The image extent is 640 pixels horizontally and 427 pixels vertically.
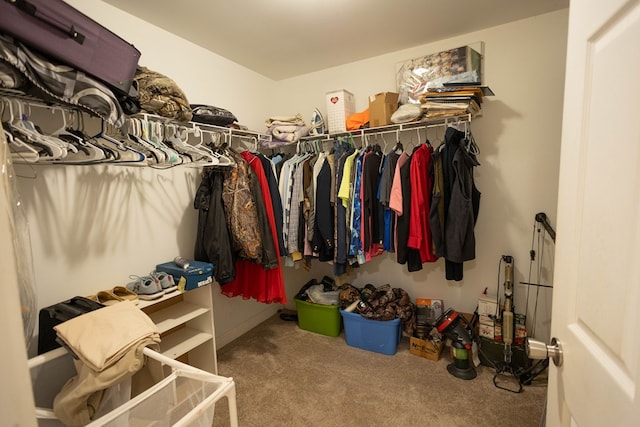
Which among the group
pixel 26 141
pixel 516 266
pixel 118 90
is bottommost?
pixel 516 266

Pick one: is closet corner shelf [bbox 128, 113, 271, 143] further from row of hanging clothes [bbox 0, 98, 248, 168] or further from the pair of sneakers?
the pair of sneakers

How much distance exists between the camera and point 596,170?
592mm

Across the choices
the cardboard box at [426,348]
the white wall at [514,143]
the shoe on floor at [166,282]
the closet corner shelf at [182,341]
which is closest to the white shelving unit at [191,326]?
the closet corner shelf at [182,341]

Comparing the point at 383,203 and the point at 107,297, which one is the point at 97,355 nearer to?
the point at 107,297

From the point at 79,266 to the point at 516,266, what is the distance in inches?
120

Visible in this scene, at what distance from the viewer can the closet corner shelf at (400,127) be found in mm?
2187

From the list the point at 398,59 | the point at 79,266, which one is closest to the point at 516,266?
the point at 398,59

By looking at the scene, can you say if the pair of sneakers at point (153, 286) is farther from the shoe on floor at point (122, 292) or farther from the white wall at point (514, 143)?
the white wall at point (514, 143)

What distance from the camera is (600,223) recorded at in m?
0.58

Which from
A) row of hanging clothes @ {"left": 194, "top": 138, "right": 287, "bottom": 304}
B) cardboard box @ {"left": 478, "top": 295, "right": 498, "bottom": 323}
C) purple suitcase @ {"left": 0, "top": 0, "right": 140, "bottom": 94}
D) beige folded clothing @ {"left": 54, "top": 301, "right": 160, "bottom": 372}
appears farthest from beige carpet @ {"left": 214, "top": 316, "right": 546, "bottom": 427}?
purple suitcase @ {"left": 0, "top": 0, "right": 140, "bottom": 94}

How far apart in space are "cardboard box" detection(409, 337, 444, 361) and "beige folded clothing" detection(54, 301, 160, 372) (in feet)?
6.55

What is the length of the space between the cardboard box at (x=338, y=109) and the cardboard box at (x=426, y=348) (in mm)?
1881

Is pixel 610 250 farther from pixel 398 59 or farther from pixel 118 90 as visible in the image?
pixel 398 59

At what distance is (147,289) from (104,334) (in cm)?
70
